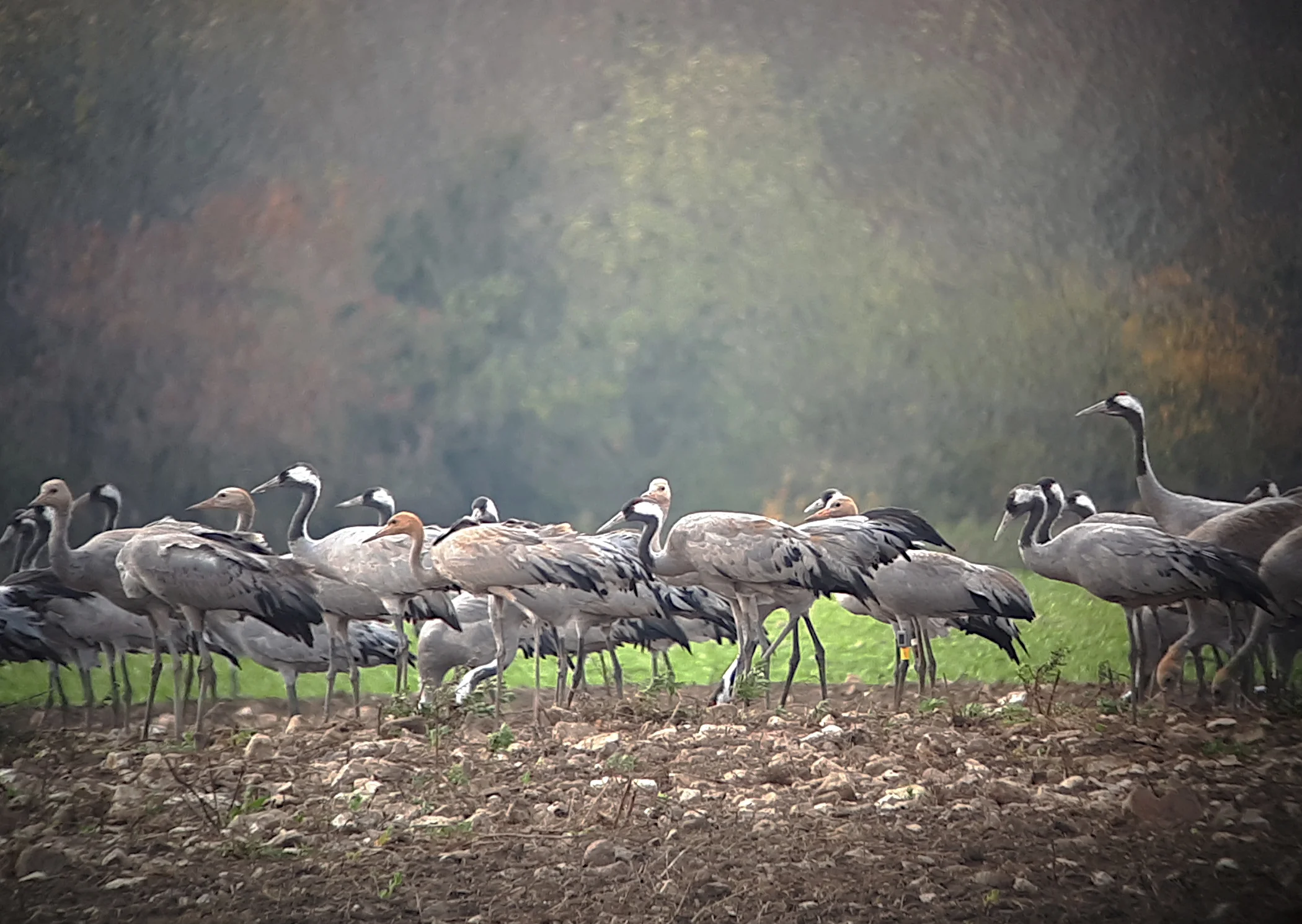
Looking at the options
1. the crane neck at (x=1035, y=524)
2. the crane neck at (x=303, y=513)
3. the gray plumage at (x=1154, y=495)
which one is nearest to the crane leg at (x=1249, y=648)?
the gray plumage at (x=1154, y=495)

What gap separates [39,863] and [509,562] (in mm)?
2125

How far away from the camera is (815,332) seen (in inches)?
266

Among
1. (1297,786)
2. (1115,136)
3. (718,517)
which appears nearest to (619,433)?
(718,517)

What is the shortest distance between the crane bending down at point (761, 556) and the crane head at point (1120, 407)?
112 cm

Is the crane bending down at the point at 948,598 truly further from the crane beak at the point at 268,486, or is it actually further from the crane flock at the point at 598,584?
the crane beak at the point at 268,486

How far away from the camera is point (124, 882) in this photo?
373 cm

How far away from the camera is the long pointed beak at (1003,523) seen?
653 cm

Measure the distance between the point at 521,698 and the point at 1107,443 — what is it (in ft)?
10.3

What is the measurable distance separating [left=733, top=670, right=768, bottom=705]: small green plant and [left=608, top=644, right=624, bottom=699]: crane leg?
0.88 meters

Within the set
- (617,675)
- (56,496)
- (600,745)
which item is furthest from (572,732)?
(56,496)

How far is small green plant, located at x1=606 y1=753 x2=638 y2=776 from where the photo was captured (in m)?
4.52

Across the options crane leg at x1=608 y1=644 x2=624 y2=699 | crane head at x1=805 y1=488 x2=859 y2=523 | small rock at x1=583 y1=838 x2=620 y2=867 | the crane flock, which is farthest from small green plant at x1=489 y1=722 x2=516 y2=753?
crane head at x1=805 y1=488 x2=859 y2=523

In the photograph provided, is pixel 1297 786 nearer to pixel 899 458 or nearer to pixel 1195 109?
pixel 899 458

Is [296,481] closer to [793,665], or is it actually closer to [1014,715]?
[793,665]
